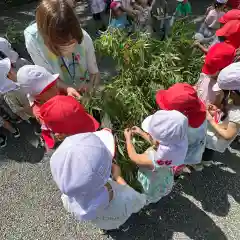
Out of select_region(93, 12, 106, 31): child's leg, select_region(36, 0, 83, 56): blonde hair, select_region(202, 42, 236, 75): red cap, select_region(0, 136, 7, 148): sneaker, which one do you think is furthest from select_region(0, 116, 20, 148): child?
select_region(93, 12, 106, 31): child's leg

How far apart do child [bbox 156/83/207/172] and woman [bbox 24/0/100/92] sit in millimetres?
703

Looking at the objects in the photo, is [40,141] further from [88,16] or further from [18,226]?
[88,16]

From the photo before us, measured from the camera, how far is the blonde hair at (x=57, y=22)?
1.71 meters

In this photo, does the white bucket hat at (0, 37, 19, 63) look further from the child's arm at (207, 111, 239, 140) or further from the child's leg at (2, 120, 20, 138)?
the child's arm at (207, 111, 239, 140)

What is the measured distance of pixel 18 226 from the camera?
95.7 inches

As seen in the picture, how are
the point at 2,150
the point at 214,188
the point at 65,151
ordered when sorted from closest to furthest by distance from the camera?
1. the point at 65,151
2. the point at 214,188
3. the point at 2,150

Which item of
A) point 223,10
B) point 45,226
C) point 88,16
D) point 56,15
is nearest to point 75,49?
point 56,15

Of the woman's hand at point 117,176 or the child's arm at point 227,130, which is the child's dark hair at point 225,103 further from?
the woman's hand at point 117,176

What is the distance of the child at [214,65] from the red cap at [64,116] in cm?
122

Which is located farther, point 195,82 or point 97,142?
point 195,82

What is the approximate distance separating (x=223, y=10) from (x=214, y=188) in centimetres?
256

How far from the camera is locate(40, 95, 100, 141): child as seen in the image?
163 cm

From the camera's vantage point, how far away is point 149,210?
8.15 feet

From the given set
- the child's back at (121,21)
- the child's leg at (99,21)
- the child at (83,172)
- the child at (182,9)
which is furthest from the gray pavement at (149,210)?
the child's leg at (99,21)
